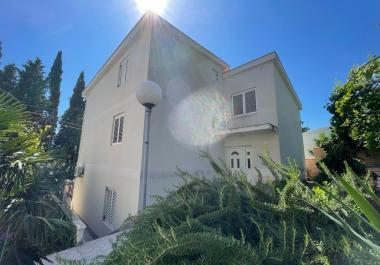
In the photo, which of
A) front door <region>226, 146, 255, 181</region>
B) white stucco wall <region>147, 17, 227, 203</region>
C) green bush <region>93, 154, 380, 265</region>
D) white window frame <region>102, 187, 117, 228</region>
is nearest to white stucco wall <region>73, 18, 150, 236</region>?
white window frame <region>102, 187, 117, 228</region>

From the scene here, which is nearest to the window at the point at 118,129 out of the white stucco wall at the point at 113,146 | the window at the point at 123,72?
the white stucco wall at the point at 113,146

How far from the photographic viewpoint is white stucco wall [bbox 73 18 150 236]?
23.5 ft

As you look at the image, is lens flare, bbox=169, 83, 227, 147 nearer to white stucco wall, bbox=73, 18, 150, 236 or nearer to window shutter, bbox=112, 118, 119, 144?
white stucco wall, bbox=73, 18, 150, 236

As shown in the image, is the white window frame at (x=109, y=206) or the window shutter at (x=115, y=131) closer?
the white window frame at (x=109, y=206)

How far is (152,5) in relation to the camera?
752cm

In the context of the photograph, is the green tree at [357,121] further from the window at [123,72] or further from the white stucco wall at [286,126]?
the window at [123,72]

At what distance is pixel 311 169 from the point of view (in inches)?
660

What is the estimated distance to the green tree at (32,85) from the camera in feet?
78.3

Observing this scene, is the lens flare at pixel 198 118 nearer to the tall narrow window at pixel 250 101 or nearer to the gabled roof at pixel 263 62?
the tall narrow window at pixel 250 101

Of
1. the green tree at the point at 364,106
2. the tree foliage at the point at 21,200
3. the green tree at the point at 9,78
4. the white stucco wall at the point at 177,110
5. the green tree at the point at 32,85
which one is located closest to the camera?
the tree foliage at the point at 21,200

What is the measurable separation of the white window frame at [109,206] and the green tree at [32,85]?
22.0m

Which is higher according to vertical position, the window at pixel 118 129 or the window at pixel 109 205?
the window at pixel 118 129

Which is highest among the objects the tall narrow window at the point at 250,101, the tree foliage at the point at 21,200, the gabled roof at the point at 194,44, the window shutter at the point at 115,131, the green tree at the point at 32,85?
the green tree at the point at 32,85

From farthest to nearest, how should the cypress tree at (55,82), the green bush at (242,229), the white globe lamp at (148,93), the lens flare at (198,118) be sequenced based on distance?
1. the cypress tree at (55,82)
2. the lens flare at (198,118)
3. the white globe lamp at (148,93)
4. the green bush at (242,229)
